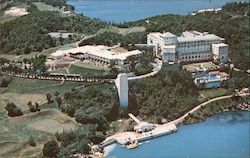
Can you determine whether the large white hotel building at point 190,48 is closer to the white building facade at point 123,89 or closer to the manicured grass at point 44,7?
the white building facade at point 123,89

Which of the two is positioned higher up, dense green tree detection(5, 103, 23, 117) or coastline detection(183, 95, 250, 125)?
dense green tree detection(5, 103, 23, 117)

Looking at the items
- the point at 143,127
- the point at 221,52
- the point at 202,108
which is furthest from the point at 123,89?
the point at 221,52

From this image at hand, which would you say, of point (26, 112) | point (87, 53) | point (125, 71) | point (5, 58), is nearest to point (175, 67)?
point (125, 71)

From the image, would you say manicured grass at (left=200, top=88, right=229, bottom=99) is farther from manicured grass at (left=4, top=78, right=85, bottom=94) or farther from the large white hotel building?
manicured grass at (left=4, top=78, right=85, bottom=94)

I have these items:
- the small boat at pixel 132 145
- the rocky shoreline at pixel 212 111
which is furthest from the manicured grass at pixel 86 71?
the small boat at pixel 132 145

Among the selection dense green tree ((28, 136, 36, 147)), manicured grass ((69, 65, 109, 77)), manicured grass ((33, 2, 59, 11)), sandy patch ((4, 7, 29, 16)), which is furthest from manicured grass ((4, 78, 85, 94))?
manicured grass ((33, 2, 59, 11))

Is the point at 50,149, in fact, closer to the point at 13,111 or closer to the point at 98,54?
the point at 13,111
